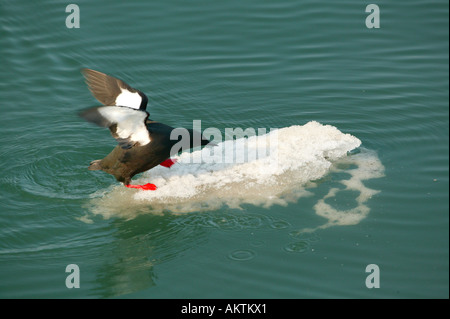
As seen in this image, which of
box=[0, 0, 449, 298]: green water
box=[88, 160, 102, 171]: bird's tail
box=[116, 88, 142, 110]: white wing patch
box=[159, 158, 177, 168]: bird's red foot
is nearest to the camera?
box=[0, 0, 449, 298]: green water

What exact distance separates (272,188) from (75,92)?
4.26 m

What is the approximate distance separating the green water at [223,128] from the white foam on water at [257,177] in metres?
0.10

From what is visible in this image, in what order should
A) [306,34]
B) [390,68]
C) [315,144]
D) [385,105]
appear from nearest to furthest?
1. [315,144]
2. [385,105]
3. [390,68]
4. [306,34]

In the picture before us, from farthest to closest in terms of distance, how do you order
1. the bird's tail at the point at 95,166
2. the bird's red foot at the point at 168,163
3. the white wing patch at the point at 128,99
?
the bird's red foot at the point at 168,163 < the bird's tail at the point at 95,166 < the white wing patch at the point at 128,99

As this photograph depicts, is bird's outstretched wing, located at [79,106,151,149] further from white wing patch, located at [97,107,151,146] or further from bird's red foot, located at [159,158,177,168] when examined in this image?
bird's red foot, located at [159,158,177,168]

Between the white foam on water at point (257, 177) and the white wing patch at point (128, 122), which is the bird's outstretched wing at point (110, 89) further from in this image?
the white foam on water at point (257, 177)

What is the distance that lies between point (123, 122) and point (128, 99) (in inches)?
26.4

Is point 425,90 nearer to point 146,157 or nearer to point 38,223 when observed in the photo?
point 146,157

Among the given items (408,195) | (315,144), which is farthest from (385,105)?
(408,195)

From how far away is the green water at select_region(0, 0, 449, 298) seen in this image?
5.69 metres

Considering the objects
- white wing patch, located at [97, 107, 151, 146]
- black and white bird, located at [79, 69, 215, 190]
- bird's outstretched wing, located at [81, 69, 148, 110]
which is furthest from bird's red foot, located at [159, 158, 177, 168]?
bird's outstretched wing, located at [81, 69, 148, 110]

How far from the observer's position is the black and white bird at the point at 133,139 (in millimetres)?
6652

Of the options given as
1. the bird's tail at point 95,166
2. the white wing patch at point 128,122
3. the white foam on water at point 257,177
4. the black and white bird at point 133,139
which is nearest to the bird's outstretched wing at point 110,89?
the black and white bird at point 133,139

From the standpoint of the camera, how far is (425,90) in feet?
30.7
